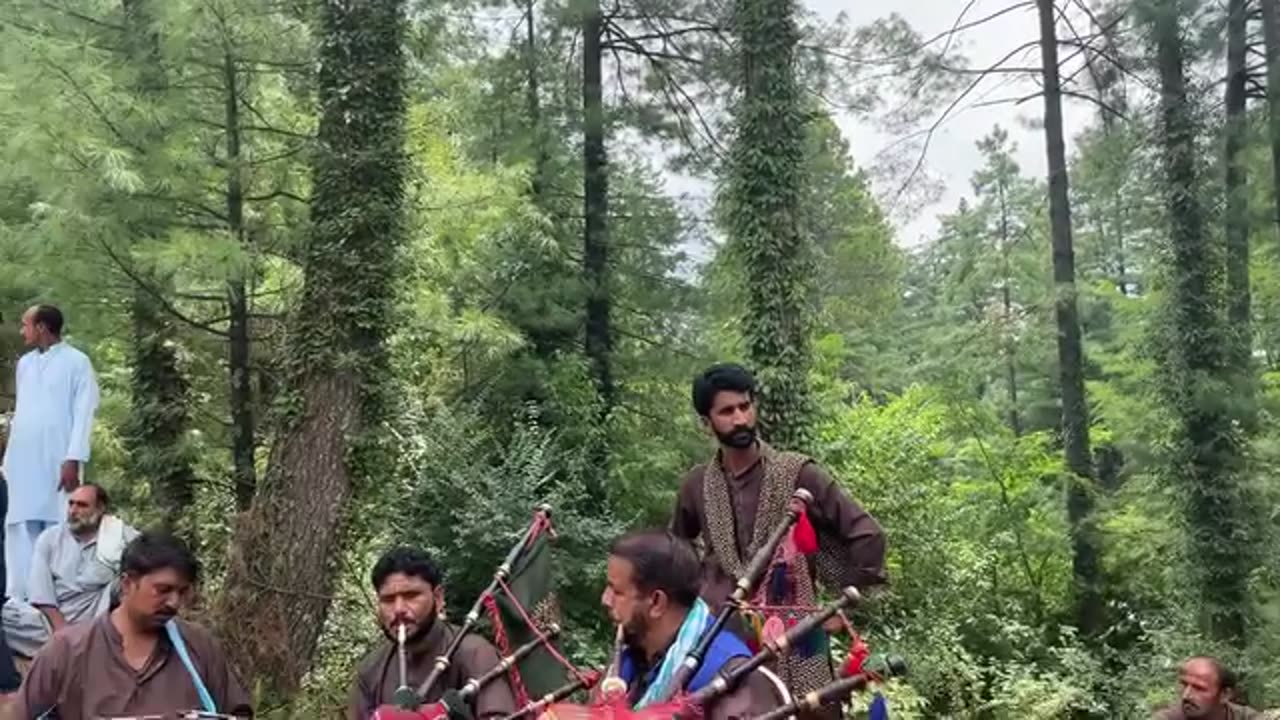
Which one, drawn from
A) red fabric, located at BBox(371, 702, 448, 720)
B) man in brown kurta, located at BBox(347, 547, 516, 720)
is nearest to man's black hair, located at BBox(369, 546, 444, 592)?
man in brown kurta, located at BBox(347, 547, 516, 720)

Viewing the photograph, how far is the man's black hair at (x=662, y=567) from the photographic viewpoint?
109 inches

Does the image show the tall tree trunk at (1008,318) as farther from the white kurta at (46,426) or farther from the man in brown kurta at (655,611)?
the man in brown kurta at (655,611)

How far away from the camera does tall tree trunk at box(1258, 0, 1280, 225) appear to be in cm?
1015

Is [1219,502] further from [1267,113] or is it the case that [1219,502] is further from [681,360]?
[681,360]

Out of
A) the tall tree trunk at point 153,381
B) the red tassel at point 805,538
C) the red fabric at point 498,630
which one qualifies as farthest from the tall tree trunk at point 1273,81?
the red fabric at point 498,630

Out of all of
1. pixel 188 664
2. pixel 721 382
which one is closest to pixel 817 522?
pixel 721 382

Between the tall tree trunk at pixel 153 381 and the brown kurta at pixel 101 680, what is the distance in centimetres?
511

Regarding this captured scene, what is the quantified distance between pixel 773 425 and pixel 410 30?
447cm

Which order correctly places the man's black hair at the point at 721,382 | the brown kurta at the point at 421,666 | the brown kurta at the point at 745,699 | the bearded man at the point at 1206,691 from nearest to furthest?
the brown kurta at the point at 745,699 < the brown kurta at the point at 421,666 < the man's black hair at the point at 721,382 < the bearded man at the point at 1206,691

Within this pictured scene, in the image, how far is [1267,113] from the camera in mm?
10523

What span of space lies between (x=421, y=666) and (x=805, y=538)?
1.17 m

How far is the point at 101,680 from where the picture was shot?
3451 mm

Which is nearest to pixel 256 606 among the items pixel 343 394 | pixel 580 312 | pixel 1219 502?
pixel 343 394

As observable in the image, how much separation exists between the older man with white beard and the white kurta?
58 centimetres
